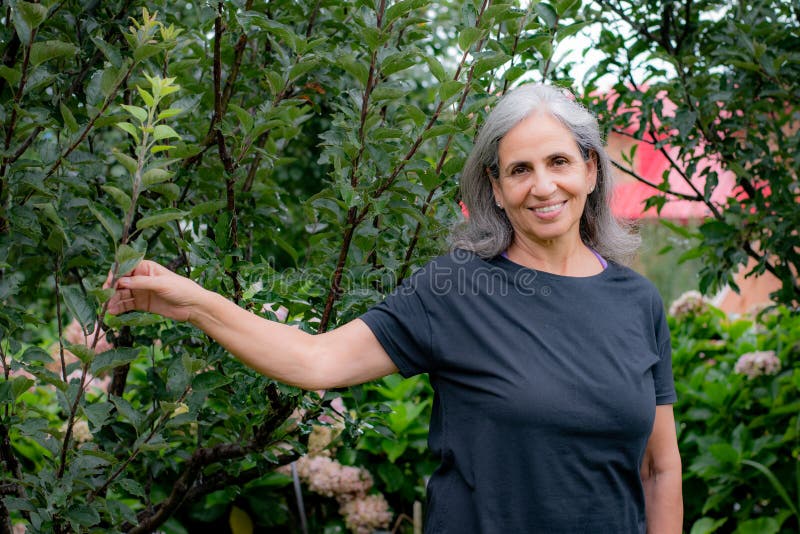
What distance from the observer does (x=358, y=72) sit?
1746mm

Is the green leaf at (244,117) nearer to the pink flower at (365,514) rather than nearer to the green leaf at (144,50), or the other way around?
the green leaf at (144,50)

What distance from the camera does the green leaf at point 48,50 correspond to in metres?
1.61

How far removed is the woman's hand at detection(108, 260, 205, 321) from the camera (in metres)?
1.58

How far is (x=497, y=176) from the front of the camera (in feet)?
6.48

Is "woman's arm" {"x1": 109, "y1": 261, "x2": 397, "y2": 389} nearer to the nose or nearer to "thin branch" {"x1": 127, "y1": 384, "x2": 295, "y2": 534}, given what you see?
"thin branch" {"x1": 127, "y1": 384, "x2": 295, "y2": 534}

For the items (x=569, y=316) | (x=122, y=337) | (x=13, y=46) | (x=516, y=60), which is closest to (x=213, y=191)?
(x=122, y=337)

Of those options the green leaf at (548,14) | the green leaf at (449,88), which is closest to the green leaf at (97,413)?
the green leaf at (449,88)

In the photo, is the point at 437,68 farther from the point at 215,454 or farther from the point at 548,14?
the point at 215,454

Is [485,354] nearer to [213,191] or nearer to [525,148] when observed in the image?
[525,148]

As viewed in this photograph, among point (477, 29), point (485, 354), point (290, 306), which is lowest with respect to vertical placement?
point (485, 354)

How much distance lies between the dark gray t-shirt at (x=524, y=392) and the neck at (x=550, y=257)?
5 centimetres

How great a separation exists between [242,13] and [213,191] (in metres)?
0.75

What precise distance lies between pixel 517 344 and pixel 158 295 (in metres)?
0.74

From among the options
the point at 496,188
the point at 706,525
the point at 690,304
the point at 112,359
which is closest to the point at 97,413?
the point at 112,359
